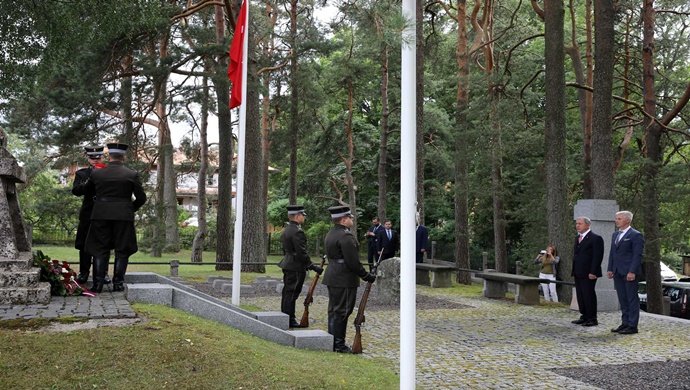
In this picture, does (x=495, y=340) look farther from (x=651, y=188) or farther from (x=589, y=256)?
(x=651, y=188)

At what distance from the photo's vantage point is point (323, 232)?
4188cm

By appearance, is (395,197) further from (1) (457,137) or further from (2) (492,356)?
(2) (492,356)

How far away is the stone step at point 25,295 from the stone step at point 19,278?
6 centimetres

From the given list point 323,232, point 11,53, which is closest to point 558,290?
point 11,53

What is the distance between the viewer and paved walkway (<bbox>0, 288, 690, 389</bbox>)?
23.6 feet

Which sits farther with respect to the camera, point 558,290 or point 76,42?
point 558,290

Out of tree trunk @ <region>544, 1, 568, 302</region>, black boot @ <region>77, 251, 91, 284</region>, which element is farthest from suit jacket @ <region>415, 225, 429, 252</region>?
black boot @ <region>77, 251, 91, 284</region>

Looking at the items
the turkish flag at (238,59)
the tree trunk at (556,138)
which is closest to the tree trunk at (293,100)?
the tree trunk at (556,138)

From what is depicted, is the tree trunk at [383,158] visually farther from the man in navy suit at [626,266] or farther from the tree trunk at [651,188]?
the man in navy suit at [626,266]

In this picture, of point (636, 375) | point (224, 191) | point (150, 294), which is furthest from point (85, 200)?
point (224, 191)

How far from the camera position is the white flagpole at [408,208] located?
17.2 feet

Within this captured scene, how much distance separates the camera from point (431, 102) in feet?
111

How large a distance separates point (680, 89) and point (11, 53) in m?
20.5

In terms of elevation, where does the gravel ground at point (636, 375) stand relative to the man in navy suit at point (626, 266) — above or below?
below
